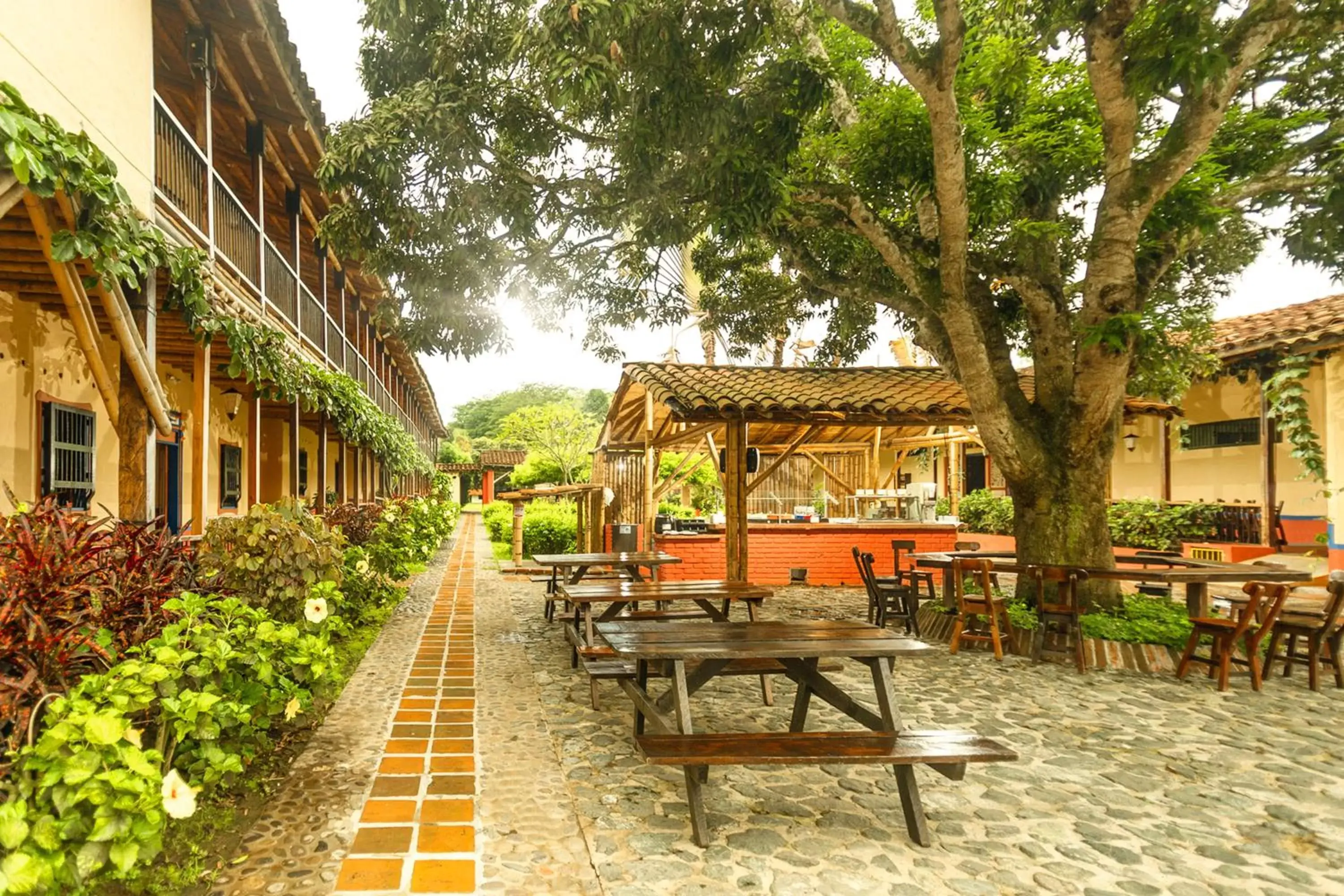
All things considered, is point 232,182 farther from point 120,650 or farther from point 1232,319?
point 1232,319

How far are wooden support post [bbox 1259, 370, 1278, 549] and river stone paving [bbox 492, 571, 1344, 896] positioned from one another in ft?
20.7

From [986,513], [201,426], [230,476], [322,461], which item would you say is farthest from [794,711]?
[986,513]

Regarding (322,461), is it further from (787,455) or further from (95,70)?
(787,455)

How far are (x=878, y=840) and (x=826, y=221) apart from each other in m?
5.35

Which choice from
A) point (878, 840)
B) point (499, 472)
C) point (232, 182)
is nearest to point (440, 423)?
point (499, 472)

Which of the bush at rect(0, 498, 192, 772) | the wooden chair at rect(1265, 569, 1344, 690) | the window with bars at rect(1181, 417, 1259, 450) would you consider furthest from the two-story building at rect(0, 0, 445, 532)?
the window with bars at rect(1181, 417, 1259, 450)

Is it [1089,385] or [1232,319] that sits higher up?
[1232,319]

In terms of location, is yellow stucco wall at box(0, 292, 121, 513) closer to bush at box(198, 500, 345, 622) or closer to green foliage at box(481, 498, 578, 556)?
bush at box(198, 500, 345, 622)

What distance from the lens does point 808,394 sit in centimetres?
906

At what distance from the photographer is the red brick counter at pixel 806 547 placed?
11078mm

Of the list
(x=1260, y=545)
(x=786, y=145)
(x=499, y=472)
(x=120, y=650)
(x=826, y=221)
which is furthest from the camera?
(x=499, y=472)

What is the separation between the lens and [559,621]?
7922 mm

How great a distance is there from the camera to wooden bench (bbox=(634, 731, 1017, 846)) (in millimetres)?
2797

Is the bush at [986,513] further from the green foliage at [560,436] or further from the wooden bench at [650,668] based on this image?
the green foliage at [560,436]
